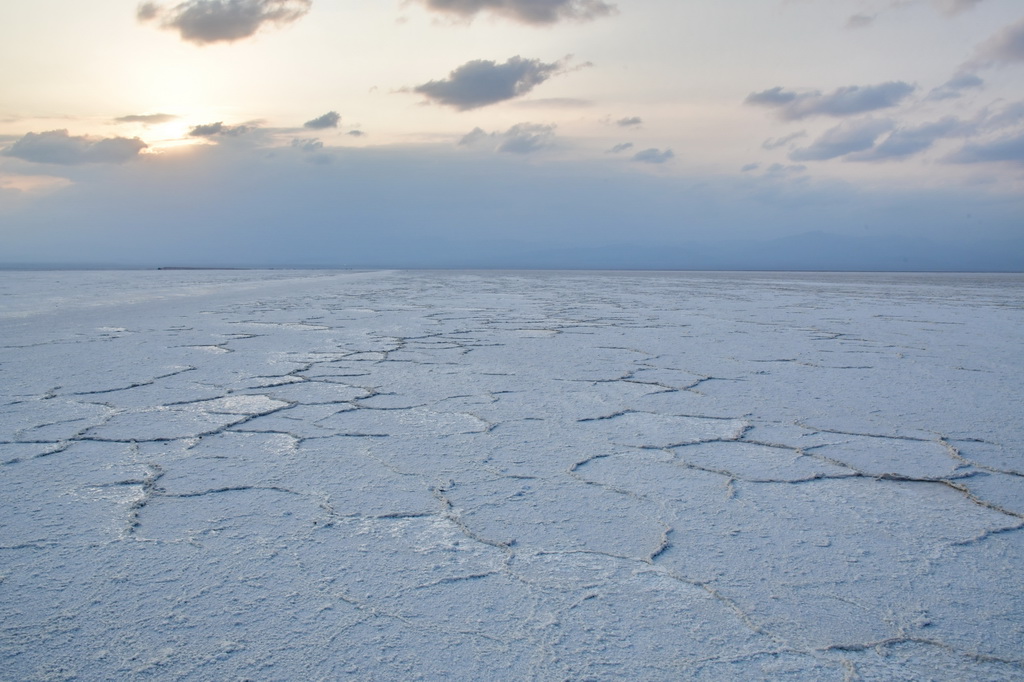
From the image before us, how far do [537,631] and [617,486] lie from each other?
0.64 m

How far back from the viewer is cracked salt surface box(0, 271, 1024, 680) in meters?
0.95

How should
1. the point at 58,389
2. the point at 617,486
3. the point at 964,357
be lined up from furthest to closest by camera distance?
the point at 964,357 → the point at 58,389 → the point at 617,486

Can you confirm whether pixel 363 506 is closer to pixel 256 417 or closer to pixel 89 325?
pixel 256 417

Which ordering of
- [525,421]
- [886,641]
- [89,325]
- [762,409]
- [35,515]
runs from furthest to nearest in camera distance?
[89,325], [762,409], [525,421], [35,515], [886,641]

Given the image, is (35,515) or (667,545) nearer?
(667,545)

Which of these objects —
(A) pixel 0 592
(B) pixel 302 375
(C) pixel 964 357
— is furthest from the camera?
(C) pixel 964 357

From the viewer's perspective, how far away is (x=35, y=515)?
1410 millimetres

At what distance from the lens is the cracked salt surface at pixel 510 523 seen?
0.95 metres

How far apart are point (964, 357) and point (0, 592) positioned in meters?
3.90

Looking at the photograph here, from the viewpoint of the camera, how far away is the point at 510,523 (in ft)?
4.50

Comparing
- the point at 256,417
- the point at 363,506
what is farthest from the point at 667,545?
the point at 256,417

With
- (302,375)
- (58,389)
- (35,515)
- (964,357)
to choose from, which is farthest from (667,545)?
(964,357)

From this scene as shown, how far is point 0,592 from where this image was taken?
1099 mm

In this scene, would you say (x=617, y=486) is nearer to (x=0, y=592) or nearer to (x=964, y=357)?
(x=0, y=592)
